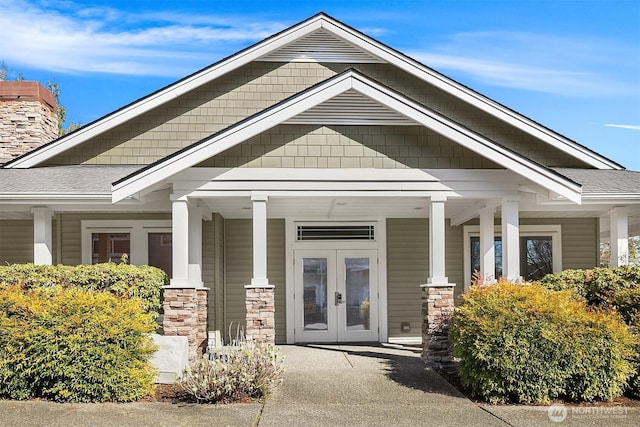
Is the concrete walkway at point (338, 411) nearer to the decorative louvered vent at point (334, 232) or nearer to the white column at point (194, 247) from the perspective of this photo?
the white column at point (194, 247)

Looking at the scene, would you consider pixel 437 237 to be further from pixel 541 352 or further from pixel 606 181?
pixel 606 181

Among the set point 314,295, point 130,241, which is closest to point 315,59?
point 314,295

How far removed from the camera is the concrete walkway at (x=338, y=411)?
862 cm

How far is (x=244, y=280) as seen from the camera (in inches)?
640

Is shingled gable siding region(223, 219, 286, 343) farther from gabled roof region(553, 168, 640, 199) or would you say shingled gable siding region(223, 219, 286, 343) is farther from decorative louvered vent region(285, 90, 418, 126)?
gabled roof region(553, 168, 640, 199)

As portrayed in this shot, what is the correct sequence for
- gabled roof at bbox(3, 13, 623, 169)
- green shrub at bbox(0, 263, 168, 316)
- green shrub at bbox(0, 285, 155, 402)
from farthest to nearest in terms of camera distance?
gabled roof at bbox(3, 13, 623, 169) < green shrub at bbox(0, 263, 168, 316) < green shrub at bbox(0, 285, 155, 402)

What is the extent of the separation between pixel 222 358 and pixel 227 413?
1463 millimetres

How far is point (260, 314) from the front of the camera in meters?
12.0

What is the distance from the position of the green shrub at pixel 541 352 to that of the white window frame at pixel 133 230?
790 cm

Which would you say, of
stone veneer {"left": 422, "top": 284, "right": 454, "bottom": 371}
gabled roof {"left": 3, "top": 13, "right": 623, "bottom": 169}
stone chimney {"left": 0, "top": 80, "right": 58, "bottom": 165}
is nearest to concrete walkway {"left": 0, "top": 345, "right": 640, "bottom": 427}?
stone veneer {"left": 422, "top": 284, "right": 454, "bottom": 371}

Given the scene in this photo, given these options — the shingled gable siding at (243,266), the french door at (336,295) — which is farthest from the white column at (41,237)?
the french door at (336,295)

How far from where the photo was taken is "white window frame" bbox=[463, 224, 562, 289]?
16516 millimetres

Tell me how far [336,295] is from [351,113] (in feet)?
18.3
